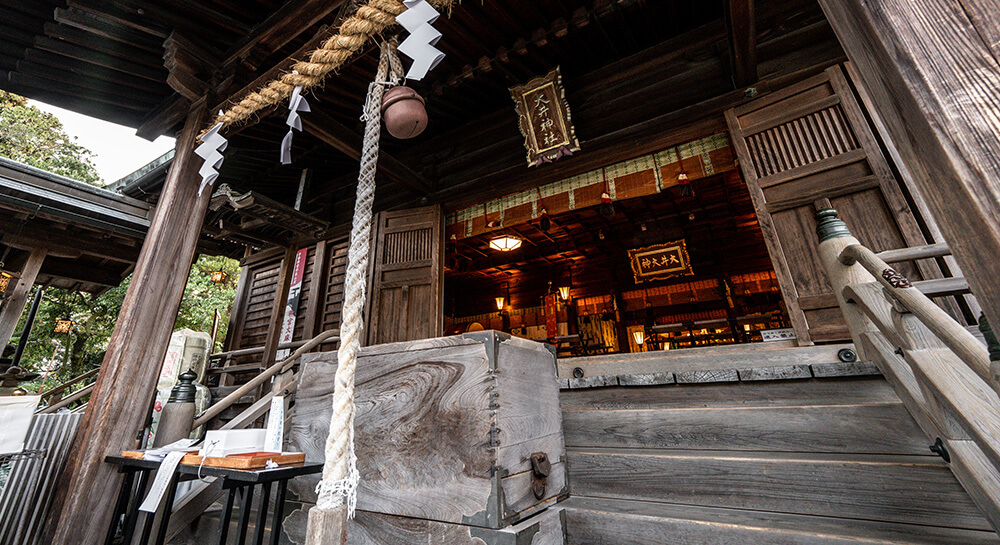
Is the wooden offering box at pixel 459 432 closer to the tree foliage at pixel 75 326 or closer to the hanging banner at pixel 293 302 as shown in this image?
the hanging banner at pixel 293 302

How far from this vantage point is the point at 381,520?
5.97 ft

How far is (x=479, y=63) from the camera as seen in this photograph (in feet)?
15.4

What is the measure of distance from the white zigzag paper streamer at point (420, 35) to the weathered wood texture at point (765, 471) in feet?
7.55

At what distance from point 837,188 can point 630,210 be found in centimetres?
508

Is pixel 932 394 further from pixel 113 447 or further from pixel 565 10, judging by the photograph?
pixel 113 447

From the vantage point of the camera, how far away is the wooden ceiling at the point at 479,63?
368cm

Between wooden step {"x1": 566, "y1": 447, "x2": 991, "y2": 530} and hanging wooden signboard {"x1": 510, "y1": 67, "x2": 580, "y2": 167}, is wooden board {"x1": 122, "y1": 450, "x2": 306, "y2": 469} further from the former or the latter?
hanging wooden signboard {"x1": 510, "y1": 67, "x2": 580, "y2": 167}

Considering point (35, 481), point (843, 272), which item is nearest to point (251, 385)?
point (35, 481)

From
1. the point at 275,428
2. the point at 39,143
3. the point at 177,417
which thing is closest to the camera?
the point at 275,428

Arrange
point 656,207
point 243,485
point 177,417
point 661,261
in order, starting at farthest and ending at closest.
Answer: point 661,261, point 656,207, point 177,417, point 243,485

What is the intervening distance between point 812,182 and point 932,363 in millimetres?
2738

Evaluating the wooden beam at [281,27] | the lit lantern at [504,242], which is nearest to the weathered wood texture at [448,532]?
the wooden beam at [281,27]

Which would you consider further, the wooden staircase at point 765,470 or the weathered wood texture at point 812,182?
the weathered wood texture at point 812,182

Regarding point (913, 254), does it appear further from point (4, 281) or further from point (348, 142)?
point (4, 281)
